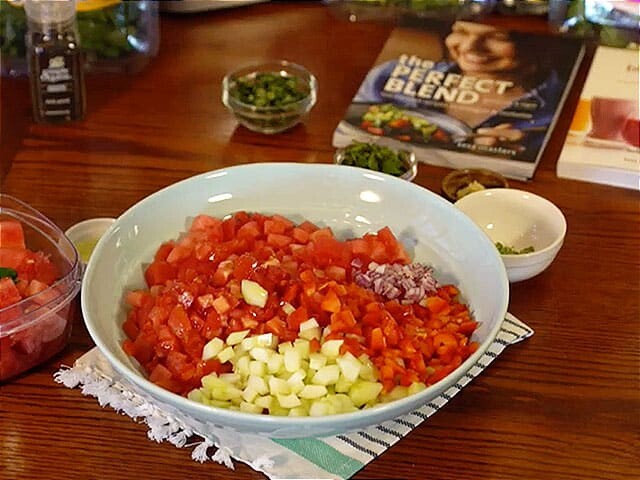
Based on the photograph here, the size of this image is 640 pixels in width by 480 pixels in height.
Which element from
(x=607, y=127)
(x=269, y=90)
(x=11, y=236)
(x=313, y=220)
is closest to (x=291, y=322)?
(x=313, y=220)

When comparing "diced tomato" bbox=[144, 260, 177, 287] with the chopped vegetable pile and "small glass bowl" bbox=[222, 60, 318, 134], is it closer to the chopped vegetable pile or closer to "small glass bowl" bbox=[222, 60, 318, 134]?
the chopped vegetable pile

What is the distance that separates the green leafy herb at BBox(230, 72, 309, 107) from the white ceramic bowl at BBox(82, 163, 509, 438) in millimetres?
277

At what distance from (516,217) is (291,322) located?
0.43 m

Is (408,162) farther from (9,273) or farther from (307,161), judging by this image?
(9,273)

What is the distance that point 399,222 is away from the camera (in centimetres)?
133

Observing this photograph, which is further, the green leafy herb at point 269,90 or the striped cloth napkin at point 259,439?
the green leafy herb at point 269,90

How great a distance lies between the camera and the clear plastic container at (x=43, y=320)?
1.12 meters

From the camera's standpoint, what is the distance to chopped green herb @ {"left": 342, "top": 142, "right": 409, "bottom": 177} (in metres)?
1.46

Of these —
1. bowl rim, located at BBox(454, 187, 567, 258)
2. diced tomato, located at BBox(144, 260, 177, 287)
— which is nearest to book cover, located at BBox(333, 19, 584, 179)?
bowl rim, located at BBox(454, 187, 567, 258)

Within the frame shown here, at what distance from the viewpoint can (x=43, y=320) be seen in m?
1.15

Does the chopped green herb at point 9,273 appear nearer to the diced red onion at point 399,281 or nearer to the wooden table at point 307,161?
the wooden table at point 307,161

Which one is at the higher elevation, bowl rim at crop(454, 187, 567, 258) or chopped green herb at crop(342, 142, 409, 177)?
bowl rim at crop(454, 187, 567, 258)

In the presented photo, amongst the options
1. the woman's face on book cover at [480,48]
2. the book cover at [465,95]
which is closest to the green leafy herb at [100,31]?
the book cover at [465,95]

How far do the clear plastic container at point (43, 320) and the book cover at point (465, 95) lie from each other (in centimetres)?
52
